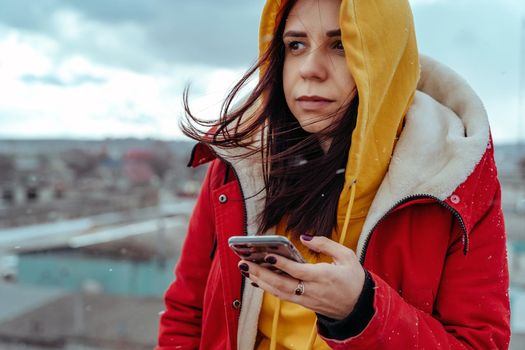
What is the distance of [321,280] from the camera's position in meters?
0.89

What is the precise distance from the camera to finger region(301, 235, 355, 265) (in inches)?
36.3

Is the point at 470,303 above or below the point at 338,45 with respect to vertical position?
below

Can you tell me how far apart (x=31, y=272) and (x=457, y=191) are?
16216 mm

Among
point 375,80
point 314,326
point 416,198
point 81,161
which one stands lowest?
point 81,161

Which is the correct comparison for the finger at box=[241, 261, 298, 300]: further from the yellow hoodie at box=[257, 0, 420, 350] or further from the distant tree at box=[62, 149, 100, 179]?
the distant tree at box=[62, 149, 100, 179]

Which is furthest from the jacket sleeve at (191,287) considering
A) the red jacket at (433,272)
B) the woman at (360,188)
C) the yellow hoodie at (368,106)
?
the yellow hoodie at (368,106)

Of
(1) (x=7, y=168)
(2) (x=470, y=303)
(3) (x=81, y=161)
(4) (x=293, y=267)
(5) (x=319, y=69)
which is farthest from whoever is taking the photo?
(3) (x=81, y=161)

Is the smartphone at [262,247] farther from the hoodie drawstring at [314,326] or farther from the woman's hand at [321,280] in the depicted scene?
the hoodie drawstring at [314,326]

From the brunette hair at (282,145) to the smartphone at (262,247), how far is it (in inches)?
12.6

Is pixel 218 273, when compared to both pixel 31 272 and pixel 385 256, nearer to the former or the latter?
pixel 385 256

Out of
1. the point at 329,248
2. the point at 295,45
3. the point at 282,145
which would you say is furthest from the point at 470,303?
the point at 295,45

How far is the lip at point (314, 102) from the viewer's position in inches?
47.1

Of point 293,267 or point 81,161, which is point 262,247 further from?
point 81,161

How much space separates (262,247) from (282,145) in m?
0.51
